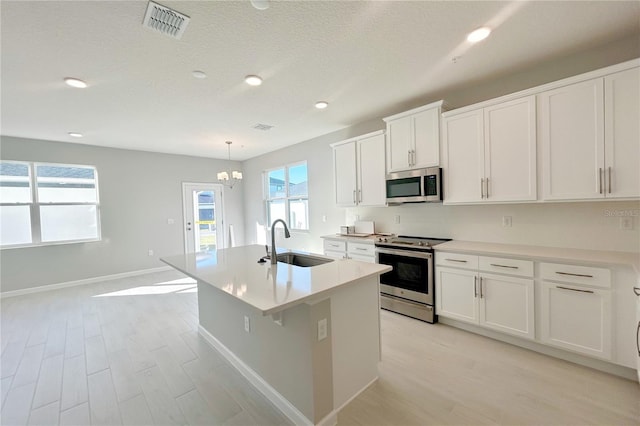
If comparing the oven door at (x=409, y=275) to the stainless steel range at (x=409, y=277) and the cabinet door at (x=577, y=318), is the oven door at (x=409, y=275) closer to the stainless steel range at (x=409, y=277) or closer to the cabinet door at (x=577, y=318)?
the stainless steel range at (x=409, y=277)

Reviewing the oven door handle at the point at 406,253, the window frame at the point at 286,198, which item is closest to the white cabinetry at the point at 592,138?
the oven door handle at the point at 406,253

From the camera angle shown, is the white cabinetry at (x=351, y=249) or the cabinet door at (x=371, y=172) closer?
the white cabinetry at (x=351, y=249)

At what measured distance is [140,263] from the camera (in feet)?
18.8

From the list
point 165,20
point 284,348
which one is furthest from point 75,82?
point 284,348

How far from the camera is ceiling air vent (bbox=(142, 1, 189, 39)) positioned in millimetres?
1745

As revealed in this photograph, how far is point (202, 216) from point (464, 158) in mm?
6019

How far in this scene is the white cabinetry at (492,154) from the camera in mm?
2516

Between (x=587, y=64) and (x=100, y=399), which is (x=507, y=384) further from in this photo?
(x=100, y=399)

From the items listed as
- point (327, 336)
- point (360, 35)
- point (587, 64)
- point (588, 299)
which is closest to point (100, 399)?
point (327, 336)

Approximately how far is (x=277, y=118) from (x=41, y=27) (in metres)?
2.46

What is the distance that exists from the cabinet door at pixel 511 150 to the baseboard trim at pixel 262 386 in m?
2.57

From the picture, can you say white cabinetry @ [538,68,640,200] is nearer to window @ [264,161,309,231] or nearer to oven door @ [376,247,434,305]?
oven door @ [376,247,434,305]

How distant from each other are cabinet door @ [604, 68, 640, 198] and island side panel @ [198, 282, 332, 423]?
8.24 ft

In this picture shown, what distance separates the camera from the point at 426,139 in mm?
3197
